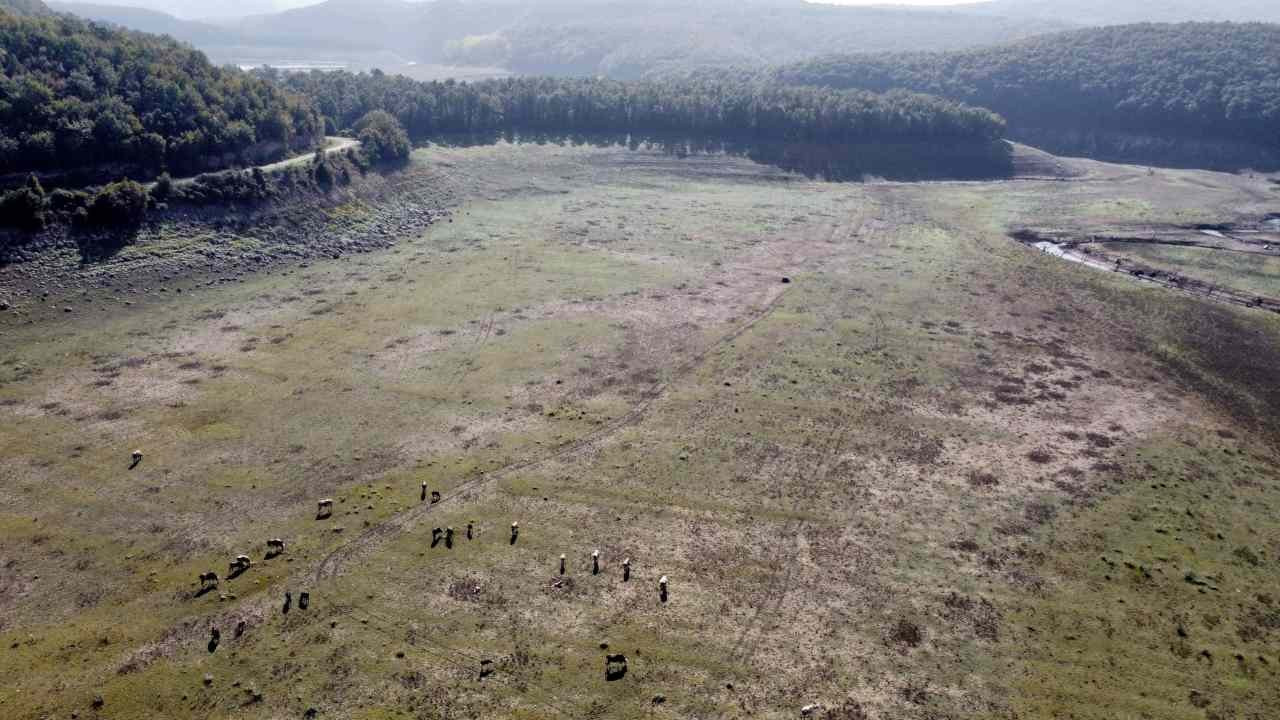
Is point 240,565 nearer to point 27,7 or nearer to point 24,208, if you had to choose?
point 24,208

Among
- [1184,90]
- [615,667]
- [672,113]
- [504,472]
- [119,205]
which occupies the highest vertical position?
[1184,90]

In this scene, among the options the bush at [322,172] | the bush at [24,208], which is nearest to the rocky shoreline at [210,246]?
the bush at [24,208]

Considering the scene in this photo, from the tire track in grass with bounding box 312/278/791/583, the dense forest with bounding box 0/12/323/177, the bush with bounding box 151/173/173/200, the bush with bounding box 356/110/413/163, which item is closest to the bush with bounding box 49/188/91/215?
the dense forest with bounding box 0/12/323/177

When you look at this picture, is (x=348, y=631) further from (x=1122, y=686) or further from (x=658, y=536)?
(x=1122, y=686)

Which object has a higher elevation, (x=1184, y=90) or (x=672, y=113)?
(x=1184, y=90)

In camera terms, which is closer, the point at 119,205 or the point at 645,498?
the point at 645,498

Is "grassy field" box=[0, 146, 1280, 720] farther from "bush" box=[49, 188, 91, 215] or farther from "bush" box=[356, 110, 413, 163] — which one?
"bush" box=[356, 110, 413, 163]

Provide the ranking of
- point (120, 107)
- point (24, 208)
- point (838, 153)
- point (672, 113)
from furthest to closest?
point (672, 113), point (838, 153), point (120, 107), point (24, 208)

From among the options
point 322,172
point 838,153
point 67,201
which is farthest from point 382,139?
point 838,153
